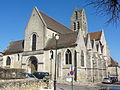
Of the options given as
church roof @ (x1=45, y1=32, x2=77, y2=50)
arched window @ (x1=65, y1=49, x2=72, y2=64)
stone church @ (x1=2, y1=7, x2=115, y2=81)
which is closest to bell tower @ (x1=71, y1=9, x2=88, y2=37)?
stone church @ (x1=2, y1=7, x2=115, y2=81)

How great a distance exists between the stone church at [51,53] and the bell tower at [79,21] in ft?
50.8

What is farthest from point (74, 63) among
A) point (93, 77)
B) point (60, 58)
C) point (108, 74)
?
point (108, 74)

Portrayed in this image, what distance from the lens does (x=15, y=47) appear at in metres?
39.1

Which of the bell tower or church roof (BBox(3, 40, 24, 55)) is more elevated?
the bell tower

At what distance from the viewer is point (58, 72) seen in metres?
29.7

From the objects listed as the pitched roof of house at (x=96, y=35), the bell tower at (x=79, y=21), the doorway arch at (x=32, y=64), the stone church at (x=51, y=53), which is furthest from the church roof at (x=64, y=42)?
the bell tower at (x=79, y=21)

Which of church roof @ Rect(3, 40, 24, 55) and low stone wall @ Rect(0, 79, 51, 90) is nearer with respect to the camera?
low stone wall @ Rect(0, 79, 51, 90)

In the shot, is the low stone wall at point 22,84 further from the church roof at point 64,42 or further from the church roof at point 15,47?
the church roof at point 15,47

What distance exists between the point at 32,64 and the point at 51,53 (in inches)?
213

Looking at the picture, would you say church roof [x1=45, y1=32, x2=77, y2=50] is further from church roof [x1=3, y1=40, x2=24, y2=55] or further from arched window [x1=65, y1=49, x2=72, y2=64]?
church roof [x1=3, y1=40, x2=24, y2=55]

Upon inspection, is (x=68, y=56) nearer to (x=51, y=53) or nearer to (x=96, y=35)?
(x=51, y=53)

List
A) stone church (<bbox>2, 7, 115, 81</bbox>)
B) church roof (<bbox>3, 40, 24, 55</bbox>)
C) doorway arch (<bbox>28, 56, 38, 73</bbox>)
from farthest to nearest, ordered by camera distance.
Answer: church roof (<bbox>3, 40, 24, 55</bbox>) < doorway arch (<bbox>28, 56, 38, 73</bbox>) < stone church (<bbox>2, 7, 115, 81</bbox>)

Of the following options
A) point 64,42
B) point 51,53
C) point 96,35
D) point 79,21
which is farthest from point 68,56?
point 79,21

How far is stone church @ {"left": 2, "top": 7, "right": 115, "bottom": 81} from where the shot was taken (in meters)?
29.3
